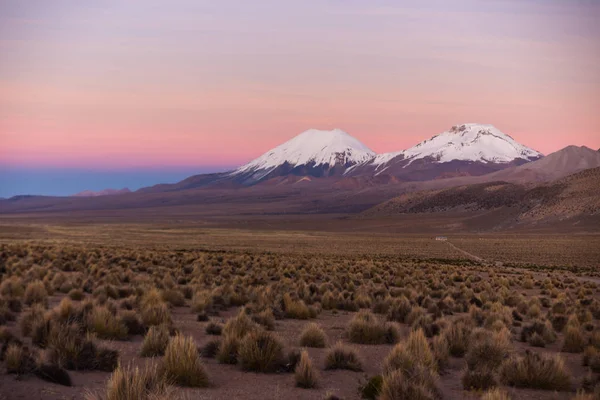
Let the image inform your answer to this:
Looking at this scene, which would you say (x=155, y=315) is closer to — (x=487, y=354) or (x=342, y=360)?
A: (x=342, y=360)

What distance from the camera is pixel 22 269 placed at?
20875 millimetres

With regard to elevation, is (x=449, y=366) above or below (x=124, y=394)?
below

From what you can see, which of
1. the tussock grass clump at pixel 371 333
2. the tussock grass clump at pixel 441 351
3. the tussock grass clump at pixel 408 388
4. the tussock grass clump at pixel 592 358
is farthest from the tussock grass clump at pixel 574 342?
the tussock grass clump at pixel 408 388

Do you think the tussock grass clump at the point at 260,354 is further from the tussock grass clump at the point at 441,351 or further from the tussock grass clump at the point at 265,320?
the tussock grass clump at the point at 265,320

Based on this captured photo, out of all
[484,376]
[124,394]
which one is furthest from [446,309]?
[124,394]

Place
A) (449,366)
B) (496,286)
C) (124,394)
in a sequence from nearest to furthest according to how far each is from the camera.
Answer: (124,394) → (449,366) → (496,286)

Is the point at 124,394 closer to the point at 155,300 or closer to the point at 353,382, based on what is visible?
the point at 353,382

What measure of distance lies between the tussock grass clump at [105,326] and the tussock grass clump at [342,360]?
3.72 meters

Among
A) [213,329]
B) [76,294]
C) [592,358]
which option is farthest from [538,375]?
[76,294]

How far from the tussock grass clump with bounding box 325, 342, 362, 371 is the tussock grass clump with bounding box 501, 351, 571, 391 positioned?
2155mm

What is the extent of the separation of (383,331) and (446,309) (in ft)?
15.2

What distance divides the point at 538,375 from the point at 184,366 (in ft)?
16.3

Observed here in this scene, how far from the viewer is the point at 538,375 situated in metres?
8.52

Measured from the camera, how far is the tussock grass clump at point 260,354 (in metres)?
8.84
